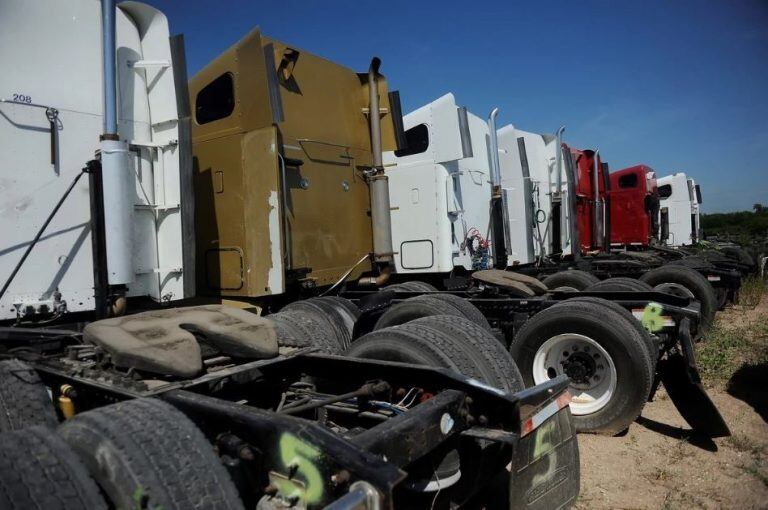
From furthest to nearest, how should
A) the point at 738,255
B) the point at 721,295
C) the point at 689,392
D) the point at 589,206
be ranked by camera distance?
the point at 738,255
the point at 589,206
the point at 721,295
the point at 689,392

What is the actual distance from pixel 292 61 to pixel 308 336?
11.5 feet

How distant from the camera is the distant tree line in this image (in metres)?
30.1

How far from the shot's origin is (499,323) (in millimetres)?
5543

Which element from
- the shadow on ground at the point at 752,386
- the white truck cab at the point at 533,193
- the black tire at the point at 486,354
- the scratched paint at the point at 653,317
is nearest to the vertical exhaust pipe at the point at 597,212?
the white truck cab at the point at 533,193

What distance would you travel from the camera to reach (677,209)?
58.1ft

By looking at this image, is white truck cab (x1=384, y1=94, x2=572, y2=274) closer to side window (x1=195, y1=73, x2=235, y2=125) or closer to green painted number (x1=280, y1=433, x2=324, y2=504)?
side window (x1=195, y1=73, x2=235, y2=125)

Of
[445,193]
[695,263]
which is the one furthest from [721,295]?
[445,193]

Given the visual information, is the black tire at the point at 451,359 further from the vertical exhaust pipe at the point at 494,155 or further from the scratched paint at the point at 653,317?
the vertical exhaust pipe at the point at 494,155

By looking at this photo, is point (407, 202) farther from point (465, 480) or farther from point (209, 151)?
point (465, 480)

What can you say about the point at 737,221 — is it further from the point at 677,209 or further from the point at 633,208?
the point at 633,208

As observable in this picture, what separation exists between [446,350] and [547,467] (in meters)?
0.80

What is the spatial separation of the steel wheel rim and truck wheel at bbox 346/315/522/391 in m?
1.51

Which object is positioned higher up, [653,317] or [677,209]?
[677,209]

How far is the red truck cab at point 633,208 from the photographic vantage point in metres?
14.2
